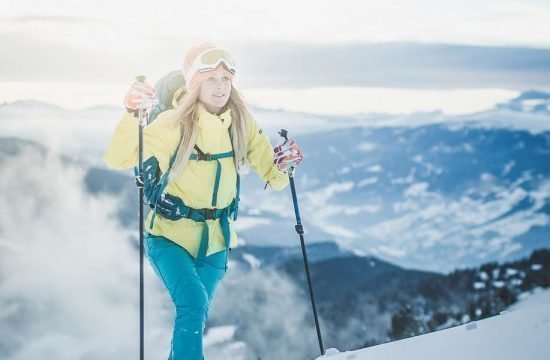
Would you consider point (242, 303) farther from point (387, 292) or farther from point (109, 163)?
point (109, 163)

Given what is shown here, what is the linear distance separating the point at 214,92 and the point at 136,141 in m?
0.74

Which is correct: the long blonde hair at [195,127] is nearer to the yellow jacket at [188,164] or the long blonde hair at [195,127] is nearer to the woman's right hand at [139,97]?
the yellow jacket at [188,164]

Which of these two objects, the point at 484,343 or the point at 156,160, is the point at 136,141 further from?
the point at 484,343

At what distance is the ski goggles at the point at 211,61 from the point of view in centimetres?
554

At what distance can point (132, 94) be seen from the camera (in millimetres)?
5348

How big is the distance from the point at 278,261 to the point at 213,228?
16097 centimetres

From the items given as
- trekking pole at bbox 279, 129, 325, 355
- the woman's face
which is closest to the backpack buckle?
the woman's face

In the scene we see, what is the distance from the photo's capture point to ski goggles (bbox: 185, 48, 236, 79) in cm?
554

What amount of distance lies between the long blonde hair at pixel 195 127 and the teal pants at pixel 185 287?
23.1 inches

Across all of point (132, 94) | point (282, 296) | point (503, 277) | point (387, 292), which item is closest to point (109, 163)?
point (132, 94)

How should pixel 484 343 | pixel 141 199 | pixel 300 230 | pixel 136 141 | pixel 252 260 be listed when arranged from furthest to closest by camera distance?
pixel 252 260, pixel 300 230, pixel 141 199, pixel 136 141, pixel 484 343

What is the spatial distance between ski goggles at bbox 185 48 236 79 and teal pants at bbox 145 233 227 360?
141cm

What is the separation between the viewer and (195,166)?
5.30m

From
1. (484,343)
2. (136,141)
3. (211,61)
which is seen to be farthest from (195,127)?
(484,343)
